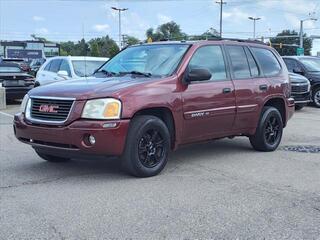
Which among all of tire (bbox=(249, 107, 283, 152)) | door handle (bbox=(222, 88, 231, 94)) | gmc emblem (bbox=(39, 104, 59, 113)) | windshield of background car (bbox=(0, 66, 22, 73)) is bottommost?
tire (bbox=(249, 107, 283, 152))

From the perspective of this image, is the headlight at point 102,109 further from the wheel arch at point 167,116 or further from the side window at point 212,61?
the side window at point 212,61

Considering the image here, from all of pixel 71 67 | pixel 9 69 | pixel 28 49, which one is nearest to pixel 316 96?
pixel 71 67

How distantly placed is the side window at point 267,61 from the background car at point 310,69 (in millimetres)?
9006

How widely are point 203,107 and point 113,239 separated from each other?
3.10 m

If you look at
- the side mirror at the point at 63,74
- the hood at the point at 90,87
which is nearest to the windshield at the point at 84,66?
the side mirror at the point at 63,74

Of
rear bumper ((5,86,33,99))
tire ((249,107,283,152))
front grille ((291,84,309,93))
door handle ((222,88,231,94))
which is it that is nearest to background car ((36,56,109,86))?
rear bumper ((5,86,33,99))

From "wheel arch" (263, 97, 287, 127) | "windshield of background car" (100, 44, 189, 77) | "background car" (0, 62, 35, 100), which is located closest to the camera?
"windshield of background car" (100, 44, 189, 77)

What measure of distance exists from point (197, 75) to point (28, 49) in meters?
61.6

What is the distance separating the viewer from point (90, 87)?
6184 millimetres

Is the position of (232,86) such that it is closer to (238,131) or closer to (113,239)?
(238,131)

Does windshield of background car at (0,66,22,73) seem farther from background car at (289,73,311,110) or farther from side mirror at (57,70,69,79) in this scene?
Result: background car at (289,73,311,110)

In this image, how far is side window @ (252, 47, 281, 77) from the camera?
27.4 feet

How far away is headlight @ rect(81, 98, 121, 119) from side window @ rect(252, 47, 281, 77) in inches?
127

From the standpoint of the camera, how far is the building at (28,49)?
6368 cm
